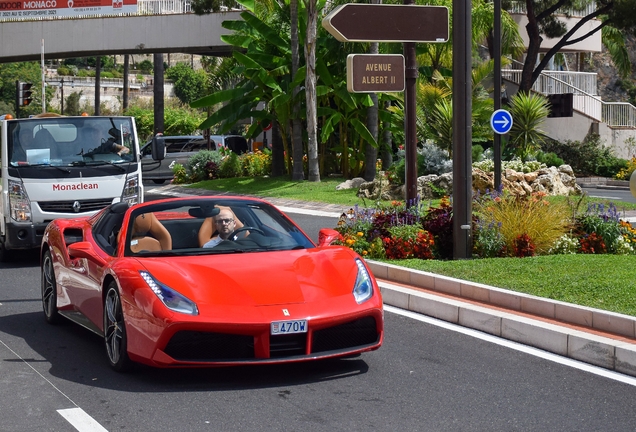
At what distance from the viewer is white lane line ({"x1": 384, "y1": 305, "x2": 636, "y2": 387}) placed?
6.99 m

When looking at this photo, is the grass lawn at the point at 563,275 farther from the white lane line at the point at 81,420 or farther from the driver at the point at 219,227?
the white lane line at the point at 81,420

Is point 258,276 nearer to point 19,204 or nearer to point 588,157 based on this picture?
point 19,204

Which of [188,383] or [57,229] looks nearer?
[188,383]

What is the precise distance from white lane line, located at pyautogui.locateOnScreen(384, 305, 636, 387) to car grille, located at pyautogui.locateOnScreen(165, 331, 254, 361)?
2573mm

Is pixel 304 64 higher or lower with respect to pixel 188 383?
higher

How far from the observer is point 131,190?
14.3 metres

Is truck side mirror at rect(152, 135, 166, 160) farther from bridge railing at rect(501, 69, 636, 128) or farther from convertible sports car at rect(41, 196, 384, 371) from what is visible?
bridge railing at rect(501, 69, 636, 128)

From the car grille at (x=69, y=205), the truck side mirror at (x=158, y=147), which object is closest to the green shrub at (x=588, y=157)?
the truck side mirror at (x=158, y=147)

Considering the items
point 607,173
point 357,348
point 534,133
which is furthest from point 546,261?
point 607,173

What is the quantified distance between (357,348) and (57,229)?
12.6 feet

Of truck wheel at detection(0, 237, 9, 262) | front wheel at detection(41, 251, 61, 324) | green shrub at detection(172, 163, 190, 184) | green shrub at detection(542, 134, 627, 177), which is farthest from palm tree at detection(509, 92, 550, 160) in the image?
front wheel at detection(41, 251, 61, 324)

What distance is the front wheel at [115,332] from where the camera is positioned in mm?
6895

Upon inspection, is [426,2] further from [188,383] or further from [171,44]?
[188,383]

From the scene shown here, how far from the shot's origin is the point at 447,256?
1255 cm
